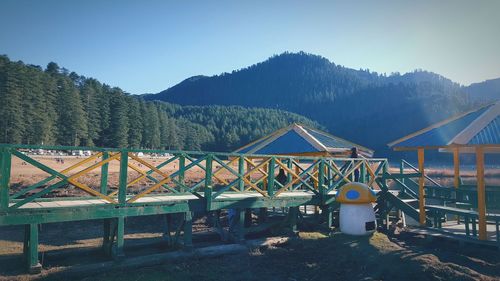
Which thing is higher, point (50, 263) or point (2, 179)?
point (2, 179)

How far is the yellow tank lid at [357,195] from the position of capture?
9625mm

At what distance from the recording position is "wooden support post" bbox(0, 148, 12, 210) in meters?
6.27

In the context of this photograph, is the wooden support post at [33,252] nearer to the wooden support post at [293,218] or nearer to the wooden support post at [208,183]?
the wooden support post at [208,183]

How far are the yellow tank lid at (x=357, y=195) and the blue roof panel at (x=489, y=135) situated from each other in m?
2.65

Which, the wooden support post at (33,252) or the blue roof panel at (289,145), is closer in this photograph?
the wooden support post at (33,252)

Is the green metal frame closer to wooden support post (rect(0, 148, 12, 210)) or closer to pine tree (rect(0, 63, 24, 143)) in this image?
wooden support post (rect(0, 148, 12, 210))

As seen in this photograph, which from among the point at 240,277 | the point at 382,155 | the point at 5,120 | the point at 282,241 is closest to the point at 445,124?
the point at 282,241

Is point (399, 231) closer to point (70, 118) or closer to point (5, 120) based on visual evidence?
point (5, 120)

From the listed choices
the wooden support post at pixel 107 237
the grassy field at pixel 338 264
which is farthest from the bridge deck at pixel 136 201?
the grassy field at pixel 338 264

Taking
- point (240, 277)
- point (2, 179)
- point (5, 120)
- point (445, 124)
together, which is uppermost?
point (5, 120)

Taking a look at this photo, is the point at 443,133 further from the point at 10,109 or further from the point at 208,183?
the point at 10,109

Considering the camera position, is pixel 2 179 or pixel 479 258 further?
pixel 479 258

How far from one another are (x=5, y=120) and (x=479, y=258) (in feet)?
184

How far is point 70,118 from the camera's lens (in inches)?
2438
